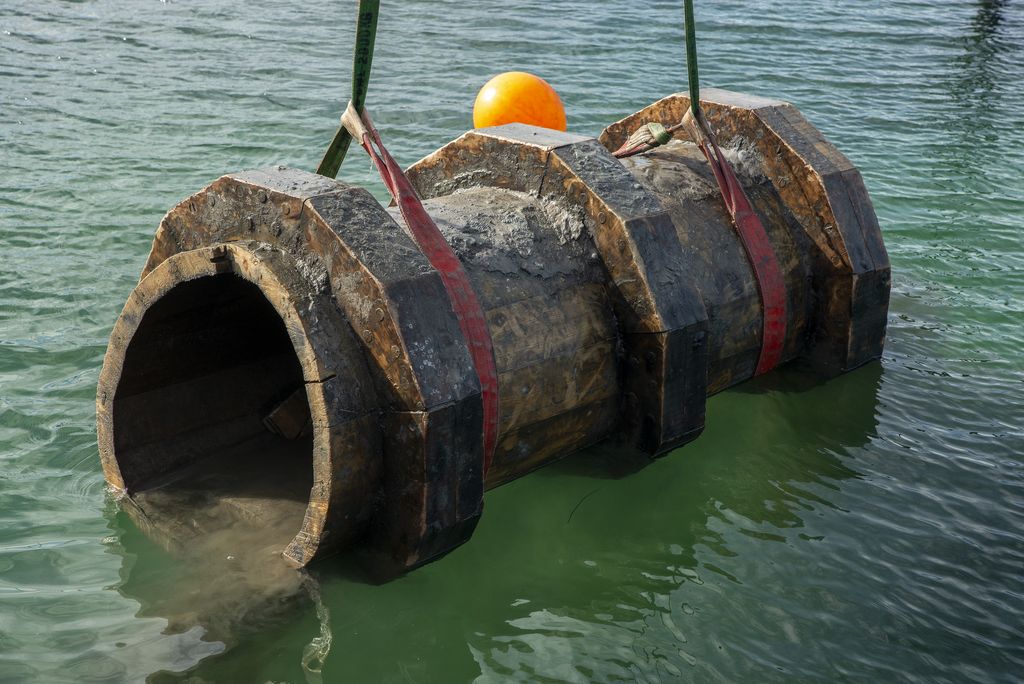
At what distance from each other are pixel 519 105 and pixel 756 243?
251 cm

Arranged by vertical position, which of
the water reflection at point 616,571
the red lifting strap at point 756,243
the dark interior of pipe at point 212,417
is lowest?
the water reflection at point 616,571

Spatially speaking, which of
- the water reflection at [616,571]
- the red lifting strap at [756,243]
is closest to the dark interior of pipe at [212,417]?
the water reflection at [616,571]

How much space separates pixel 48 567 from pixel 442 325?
178 centimetres

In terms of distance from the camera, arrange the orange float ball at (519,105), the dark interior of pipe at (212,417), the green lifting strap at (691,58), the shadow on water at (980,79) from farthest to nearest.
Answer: the shadow on water at (980,79) < the orange float ball at (519,105) < the green lifting strap at (691,58) < the dark interior of pipe at (212,417)

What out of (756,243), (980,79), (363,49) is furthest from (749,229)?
(980,79)

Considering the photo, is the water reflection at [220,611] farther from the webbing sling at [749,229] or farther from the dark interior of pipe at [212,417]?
the webbing sling at [749,229]

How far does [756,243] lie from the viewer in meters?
4.60

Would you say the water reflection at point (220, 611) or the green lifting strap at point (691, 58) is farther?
the green lifting strap at point (691, 58)

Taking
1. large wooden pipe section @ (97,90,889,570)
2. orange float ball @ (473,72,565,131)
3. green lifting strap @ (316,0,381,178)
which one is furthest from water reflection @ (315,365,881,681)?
orange float ball @ (473,72,565,131)

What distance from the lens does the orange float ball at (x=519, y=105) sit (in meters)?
6.65

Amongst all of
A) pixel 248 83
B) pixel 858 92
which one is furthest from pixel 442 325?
pixel 858 92

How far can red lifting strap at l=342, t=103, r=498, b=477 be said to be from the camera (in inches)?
139

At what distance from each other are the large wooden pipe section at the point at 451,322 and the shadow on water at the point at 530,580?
243 mm

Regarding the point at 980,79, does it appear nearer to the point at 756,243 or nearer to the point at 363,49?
the point at 756,243
